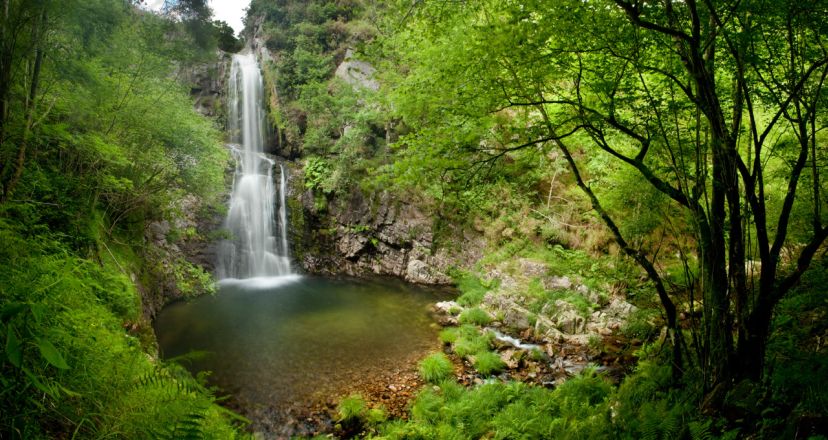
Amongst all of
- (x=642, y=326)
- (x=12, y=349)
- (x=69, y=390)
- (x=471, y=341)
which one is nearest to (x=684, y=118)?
(x=12, y=349)

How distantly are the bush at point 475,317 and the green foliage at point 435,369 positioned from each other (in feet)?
8.37

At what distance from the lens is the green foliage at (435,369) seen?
7.78 meters

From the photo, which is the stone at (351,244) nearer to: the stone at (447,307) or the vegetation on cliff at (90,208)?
the stone at (447,307)

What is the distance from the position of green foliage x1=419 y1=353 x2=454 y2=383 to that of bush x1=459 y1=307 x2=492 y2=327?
255cm

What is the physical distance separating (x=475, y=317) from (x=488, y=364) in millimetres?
2611

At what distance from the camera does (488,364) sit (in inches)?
318

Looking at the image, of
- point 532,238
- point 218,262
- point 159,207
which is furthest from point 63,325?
point 218,262

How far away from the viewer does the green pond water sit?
307 inches

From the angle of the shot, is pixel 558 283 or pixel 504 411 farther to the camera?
pixel 558 283

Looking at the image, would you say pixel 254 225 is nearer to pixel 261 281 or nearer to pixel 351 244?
pixel 261 281

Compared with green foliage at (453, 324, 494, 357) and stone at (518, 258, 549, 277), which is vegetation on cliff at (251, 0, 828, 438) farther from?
stone at (518, 258, 549, 277)

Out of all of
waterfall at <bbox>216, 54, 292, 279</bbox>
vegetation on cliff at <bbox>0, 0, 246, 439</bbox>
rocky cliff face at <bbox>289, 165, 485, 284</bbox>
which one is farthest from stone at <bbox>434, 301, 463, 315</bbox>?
waterfall at <bbox>216, 54, 292, 279</bbox>

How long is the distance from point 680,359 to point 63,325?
18.7 feet

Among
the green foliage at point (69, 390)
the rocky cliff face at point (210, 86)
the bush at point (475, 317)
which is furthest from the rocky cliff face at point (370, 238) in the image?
the green foliage at point (69, 390)
